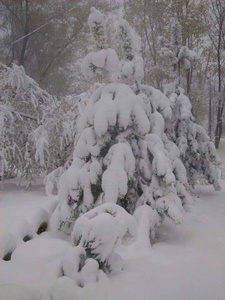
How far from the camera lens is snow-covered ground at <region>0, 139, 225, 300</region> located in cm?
266

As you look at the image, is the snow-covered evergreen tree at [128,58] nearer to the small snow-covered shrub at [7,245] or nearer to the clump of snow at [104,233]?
the clump of snow at [104,233]

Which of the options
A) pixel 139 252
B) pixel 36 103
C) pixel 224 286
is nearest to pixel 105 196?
pixel 139 252

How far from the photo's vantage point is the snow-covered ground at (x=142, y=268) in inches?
105

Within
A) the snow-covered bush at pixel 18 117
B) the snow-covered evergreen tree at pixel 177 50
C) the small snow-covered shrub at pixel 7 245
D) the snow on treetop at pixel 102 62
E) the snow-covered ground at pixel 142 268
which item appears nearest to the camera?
the snow-covered ground at pixel 142 268

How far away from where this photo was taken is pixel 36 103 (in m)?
7.06

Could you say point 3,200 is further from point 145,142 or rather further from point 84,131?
point 145,142

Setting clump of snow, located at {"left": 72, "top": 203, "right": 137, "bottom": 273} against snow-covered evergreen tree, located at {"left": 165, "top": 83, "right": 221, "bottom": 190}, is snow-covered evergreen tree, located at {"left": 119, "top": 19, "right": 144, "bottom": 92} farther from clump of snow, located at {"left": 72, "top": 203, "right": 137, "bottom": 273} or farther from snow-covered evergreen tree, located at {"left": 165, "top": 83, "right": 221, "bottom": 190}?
clump of snow, located at {"left": 72, "top": 203, "right": 137, "bottom": 273}

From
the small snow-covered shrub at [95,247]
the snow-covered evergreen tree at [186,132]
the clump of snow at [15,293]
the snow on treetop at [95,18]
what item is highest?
the snow on treetop at [95,18]

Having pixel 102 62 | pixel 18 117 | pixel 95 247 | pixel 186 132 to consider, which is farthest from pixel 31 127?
pixel 95 247

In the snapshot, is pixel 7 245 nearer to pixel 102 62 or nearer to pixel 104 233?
pixel 104 233

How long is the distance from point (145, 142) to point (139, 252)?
5.22ft

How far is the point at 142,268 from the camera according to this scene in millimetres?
3143

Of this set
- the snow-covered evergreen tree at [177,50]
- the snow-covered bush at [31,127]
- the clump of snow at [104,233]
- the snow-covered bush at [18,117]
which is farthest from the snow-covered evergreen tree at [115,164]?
the snow-covered evergreen tree at [177,50]

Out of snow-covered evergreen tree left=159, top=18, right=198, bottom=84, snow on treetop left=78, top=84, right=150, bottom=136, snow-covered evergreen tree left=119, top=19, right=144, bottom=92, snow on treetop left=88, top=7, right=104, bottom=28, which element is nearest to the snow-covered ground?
snow on treetop left=78, top=84, right=150, bottom=136
